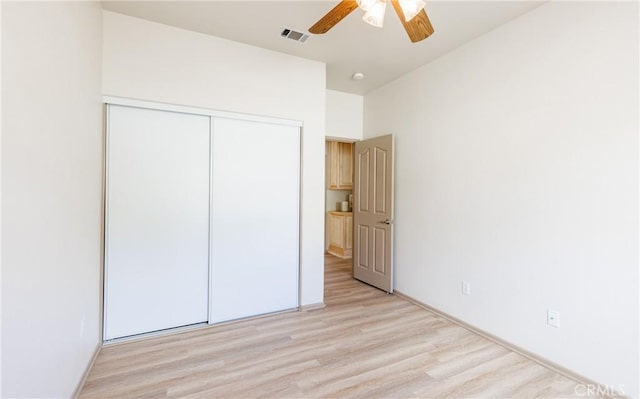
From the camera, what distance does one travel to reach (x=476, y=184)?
108 inches

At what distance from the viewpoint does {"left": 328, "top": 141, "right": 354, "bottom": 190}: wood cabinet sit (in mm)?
6004

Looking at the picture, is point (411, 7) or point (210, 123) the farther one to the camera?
point (210, 123)

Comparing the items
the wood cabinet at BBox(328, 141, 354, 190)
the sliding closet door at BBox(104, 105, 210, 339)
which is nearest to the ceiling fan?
the sliding closet door at BBox(104, 105, 210, 339)

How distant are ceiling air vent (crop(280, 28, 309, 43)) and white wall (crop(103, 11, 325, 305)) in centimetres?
34

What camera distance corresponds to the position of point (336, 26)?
8.43 feet

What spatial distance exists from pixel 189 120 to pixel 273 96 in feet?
2.81

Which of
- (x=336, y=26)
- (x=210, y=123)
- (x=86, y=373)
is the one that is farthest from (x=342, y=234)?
(x=86, y=373)

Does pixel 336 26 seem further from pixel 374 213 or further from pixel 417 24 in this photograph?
pixel 374 213

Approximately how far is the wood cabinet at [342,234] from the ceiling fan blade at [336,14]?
4.15 m

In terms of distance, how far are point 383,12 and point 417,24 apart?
240 mm

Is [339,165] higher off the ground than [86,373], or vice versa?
[339,165]

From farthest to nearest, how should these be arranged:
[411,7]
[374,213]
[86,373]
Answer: [374,213], [86,373], [411,7]

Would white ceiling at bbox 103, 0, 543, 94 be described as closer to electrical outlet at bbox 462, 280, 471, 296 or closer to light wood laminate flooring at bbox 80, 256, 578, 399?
electrical outlet at bbox 462, 280, 471, 296

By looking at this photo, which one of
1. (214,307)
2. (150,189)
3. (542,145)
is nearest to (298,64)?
(150,189)
